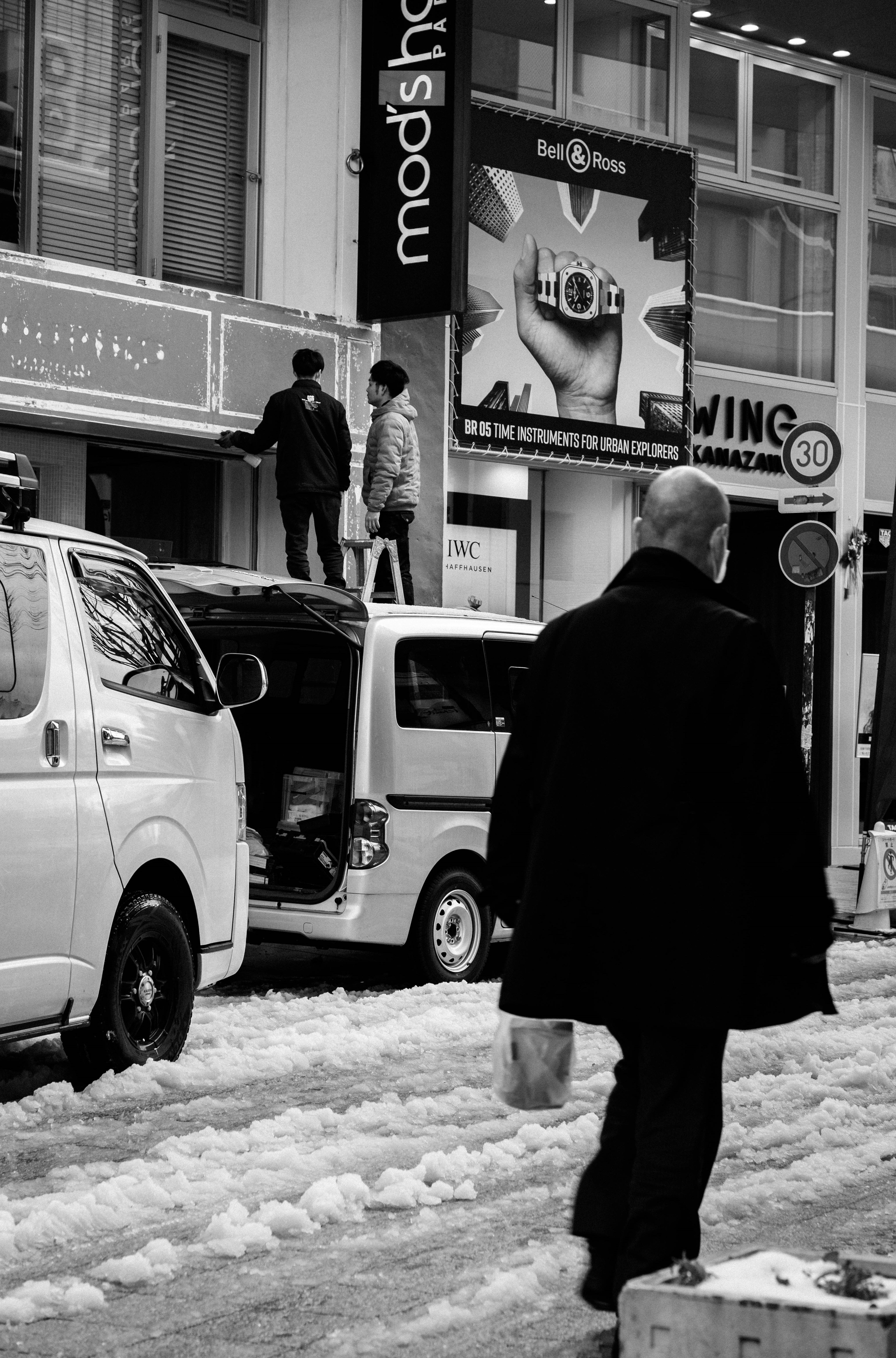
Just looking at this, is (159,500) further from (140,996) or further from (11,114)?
(140,996)

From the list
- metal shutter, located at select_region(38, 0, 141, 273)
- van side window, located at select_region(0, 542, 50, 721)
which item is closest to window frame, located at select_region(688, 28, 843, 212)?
metal shutter, located at select_region(38, 0, 141, 273)

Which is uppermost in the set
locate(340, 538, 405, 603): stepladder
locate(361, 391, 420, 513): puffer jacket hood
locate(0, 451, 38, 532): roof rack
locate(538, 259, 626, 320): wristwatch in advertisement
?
locate(538, 259, 626, 320): wristwatch in advertisement

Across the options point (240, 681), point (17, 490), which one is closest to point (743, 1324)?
point (17, 490)

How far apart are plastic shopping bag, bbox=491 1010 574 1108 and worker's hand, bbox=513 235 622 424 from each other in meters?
14.9

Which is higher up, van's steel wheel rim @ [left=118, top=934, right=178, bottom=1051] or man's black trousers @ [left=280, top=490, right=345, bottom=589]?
man's black trousers @ [left=280, top=490, right=345, bottom=589]

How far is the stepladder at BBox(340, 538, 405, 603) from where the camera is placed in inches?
616

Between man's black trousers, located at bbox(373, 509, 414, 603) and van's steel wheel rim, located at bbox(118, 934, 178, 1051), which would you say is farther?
man's black trousers, located at bbox(373, 509, 414, 603)

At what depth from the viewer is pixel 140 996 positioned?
25.0 feet

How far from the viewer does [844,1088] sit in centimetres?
794

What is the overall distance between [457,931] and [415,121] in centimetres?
836

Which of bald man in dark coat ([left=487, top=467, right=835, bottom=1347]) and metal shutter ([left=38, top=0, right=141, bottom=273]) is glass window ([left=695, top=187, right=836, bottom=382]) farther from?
bald man in dark coat ([left=487, top=467, right=835, bottom=1347])

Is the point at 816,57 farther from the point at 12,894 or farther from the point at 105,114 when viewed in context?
the point at 12,894

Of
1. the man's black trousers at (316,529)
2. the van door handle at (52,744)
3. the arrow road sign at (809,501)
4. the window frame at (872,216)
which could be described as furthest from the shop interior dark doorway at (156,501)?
the window frame at (872,216)

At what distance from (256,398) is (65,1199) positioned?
437 inches
